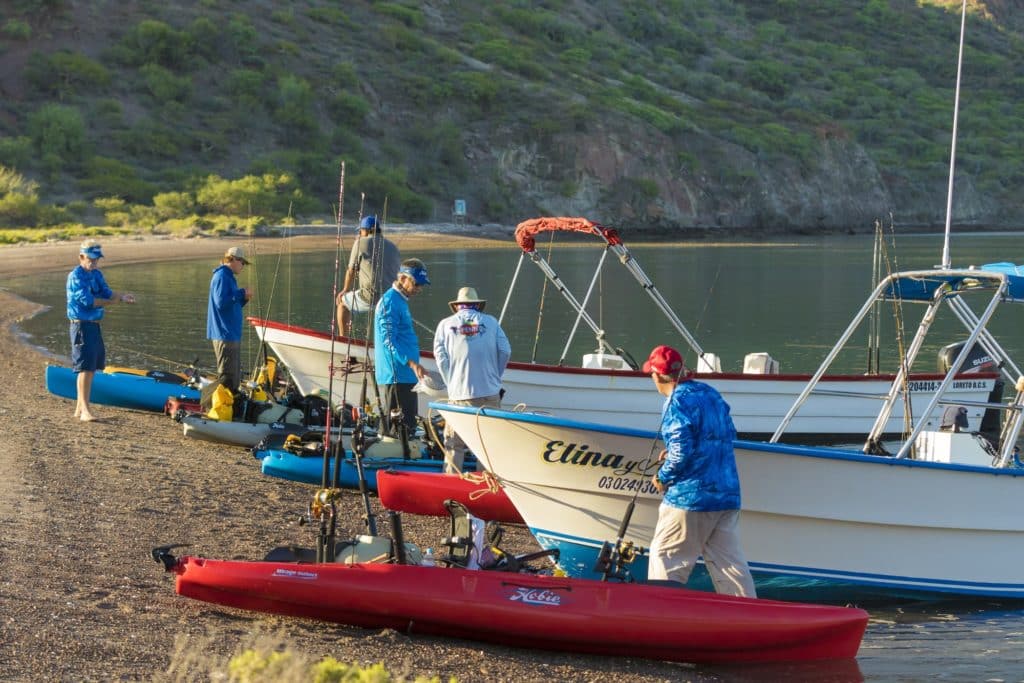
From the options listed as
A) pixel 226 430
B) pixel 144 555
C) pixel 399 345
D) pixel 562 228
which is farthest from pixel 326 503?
pixel 562 228

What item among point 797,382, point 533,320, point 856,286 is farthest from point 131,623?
point 856,286

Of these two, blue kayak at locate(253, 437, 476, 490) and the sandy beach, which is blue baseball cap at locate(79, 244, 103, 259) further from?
blue kayak at locate(253, 437, 476, 490)

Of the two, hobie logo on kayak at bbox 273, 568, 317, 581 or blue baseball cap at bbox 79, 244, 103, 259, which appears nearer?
hobie logo on kayak at bbox 273, 568, 317, 581

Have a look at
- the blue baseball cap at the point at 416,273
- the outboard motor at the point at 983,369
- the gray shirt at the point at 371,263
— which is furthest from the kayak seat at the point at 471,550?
the gray shirt at the point at 371,263

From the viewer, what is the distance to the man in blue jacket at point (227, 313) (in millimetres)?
13586

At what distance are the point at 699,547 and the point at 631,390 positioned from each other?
738 cm

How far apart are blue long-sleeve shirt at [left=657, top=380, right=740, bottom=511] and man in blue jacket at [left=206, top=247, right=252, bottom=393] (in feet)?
22.4

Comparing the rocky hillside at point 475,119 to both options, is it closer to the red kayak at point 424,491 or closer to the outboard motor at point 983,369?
the outboard motor at point 983,369

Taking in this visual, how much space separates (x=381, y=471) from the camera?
1102 centimetres

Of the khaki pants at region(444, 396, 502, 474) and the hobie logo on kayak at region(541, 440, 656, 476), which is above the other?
the hobie logo on kayak at region(541, 440, 656, 476)

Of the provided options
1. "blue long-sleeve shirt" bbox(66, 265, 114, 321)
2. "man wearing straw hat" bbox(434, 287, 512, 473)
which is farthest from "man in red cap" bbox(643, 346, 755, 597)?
"blue long-sleeve shirt" bbox(66, 265, 114, 321)

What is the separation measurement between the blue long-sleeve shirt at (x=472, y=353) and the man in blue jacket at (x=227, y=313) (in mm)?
3772

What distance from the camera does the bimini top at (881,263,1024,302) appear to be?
33.0 ft

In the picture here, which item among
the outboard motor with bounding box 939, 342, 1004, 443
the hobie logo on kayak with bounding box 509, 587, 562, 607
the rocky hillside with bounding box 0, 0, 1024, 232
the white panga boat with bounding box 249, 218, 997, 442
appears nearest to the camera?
the hobie logo on kayak with bounding box 509, 587, 562, 607
